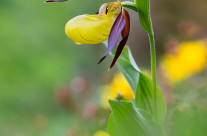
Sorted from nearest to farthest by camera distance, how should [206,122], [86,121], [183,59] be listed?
[206,122], [86,121], [183,59]

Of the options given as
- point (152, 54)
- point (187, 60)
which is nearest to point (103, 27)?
point (152, 54)

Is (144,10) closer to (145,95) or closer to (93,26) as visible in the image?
(93,26)

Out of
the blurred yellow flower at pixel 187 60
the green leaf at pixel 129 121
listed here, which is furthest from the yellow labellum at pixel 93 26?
the blurred yellow flower at pixel 187 60

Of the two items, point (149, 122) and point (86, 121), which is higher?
point (149, 122)

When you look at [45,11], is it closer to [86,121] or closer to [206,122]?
[86,121]

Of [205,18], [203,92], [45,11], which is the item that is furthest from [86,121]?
[45,11]

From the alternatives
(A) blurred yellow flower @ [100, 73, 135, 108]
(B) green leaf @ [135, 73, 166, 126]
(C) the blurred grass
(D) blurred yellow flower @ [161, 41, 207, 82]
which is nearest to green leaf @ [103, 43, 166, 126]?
(B) green leaf @ [135, 73, 166, 126]

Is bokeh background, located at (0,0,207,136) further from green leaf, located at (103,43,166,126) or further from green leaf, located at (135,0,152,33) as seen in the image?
green leaf, located at (135,0,152,33)
